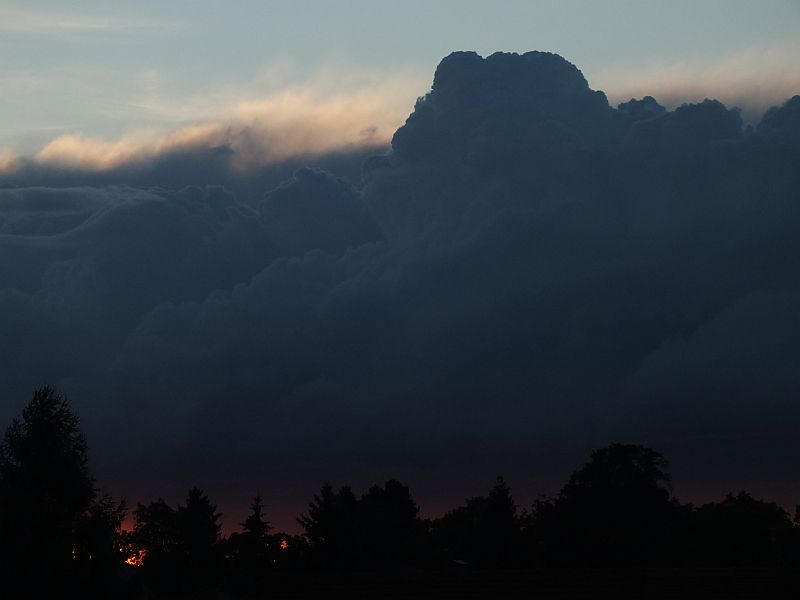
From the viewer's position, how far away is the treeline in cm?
6769

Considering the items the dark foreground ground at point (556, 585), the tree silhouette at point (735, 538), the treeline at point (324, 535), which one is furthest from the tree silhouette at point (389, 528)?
the dark foreground ground at point (556, 585)

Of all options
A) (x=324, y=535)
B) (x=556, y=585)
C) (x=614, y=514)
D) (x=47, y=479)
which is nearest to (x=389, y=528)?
(x=324, y=535)

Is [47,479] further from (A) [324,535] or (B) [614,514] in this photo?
(A) [324,535]

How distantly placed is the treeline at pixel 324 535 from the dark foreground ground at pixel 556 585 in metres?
3.33

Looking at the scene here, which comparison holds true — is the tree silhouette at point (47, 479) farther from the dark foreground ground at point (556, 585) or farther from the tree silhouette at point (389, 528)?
the tree silhouette at point (389, 528)

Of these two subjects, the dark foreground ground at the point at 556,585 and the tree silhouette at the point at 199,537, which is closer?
the dark foreground ground at the point at 556,585

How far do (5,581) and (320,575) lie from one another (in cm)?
1595

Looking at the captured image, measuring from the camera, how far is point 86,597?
66.7 metres

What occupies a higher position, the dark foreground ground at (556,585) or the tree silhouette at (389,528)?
the tree silhouette at (389,528)

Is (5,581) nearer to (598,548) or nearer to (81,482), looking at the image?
(81,482)

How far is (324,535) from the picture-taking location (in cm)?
17062

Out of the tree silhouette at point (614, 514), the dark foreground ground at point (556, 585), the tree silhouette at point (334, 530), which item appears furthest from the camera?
the tree silhouette at point (334, 530)

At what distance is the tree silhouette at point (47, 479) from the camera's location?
221 feet

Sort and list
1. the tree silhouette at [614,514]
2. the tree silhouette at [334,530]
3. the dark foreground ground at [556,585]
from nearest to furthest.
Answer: the dark foreground ground at [556,585], the tree silhouette at [614,514], the tree silhouette at [334,530]
